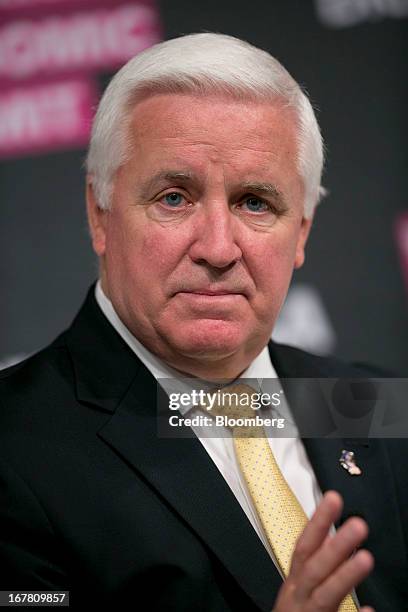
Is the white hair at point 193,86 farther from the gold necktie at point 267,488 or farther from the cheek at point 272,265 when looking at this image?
the gold necktie at point 267,488

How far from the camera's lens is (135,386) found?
1637 mm

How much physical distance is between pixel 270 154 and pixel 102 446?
59 centimetres

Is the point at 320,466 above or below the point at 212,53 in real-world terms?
below

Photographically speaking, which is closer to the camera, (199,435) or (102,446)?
(102,446)

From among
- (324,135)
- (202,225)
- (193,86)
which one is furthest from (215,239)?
(324,135)

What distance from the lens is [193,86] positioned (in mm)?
1600

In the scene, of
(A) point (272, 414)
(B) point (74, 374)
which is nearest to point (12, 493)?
(B) point (74, 374)

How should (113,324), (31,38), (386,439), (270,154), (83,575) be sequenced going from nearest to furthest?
(83,575) < (270,154) < (113,324) < (386,439) < (31,38)

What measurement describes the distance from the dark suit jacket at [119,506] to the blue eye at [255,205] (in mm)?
349

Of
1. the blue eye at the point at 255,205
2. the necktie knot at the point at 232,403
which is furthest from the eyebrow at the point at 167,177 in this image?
the necktie knot at the point at 232,403

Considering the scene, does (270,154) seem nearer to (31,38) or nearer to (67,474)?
(67,474)

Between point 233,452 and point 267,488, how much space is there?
0.31 ft

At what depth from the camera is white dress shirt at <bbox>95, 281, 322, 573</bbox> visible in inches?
62.9

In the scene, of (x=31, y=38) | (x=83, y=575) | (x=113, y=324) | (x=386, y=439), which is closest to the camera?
(x=83, y=575)
